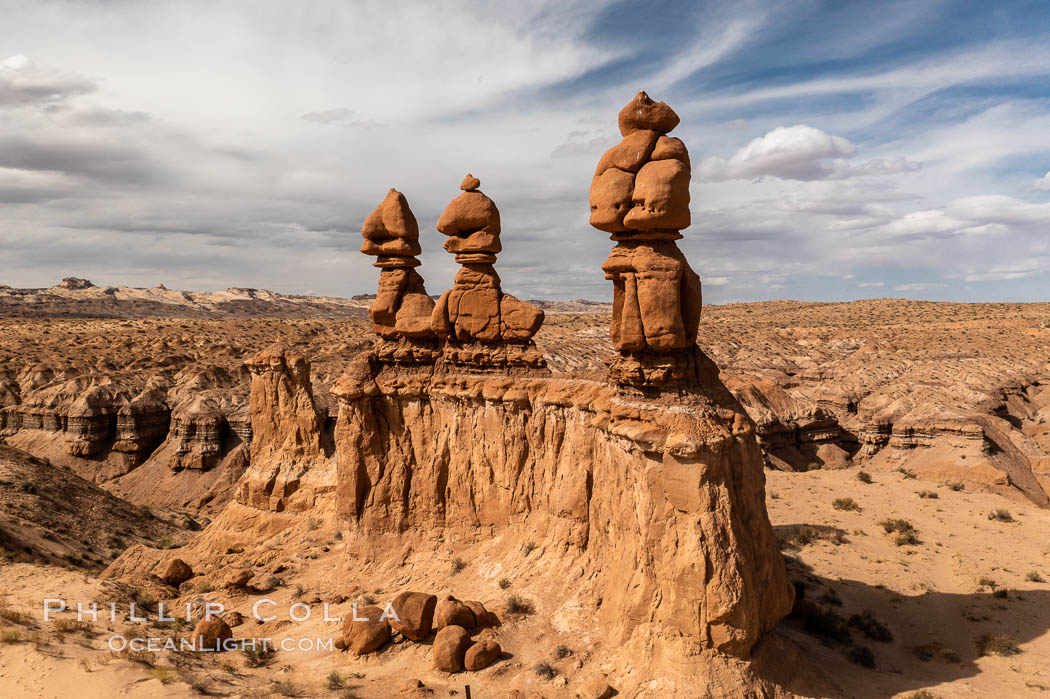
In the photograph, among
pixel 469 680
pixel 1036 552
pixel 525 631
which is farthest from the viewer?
pixel 1036 552

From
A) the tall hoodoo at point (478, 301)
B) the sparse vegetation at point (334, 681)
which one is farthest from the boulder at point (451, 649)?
the tall hoodoo at point (478, 301)

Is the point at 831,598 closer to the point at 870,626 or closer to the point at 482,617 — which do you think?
the point at 870,626

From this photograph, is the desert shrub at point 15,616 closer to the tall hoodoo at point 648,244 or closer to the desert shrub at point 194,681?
the desert shrub at point 194,681

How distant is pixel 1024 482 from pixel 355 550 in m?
28.9

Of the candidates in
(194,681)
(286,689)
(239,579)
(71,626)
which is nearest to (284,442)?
(239,579)

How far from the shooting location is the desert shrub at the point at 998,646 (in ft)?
45.0

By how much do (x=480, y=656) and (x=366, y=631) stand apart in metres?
2.76

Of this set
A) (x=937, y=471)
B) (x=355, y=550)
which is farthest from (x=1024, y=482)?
(x=355, y=550)

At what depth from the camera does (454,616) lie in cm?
1292

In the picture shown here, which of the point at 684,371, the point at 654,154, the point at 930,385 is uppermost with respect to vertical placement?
the point at 654,154

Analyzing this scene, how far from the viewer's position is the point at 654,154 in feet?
39.7

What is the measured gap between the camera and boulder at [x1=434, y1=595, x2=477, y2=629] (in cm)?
1293

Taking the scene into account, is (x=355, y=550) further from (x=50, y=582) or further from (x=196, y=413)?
(x=196, y=413)

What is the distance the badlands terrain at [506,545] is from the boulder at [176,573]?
0.35 metres
